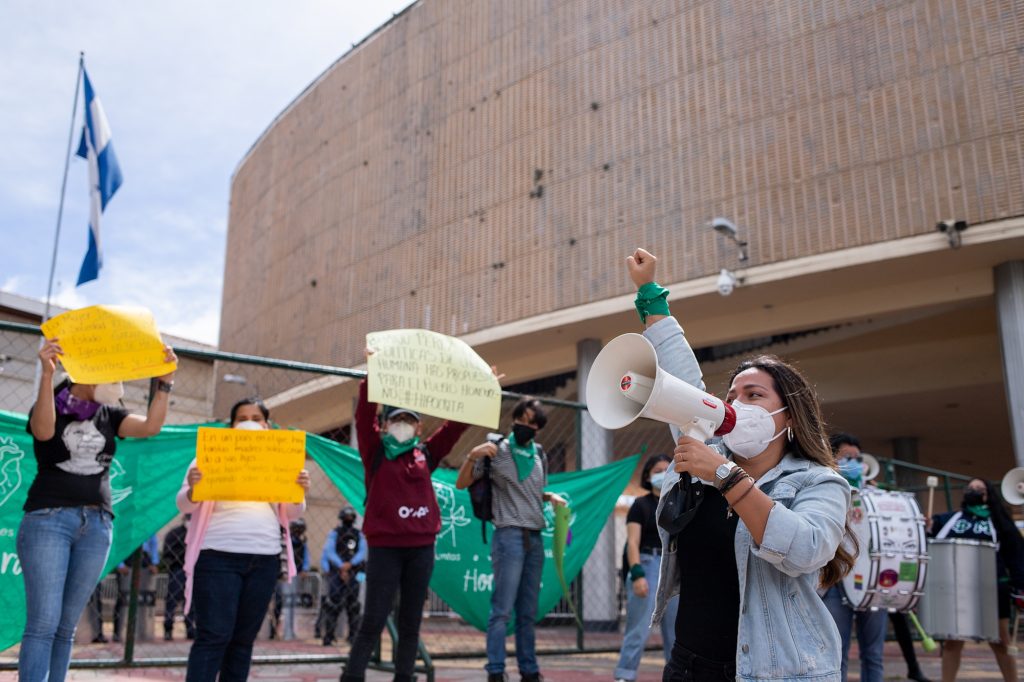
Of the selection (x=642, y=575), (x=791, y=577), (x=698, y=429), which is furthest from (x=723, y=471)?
(x=642, y=575)

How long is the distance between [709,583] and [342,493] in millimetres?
4571

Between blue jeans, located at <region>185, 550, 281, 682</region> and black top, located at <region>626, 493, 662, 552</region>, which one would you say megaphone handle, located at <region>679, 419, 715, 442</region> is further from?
black top, located at <region>626, 493, 662, 552</region>

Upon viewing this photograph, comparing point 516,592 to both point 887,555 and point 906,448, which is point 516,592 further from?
point 906,448

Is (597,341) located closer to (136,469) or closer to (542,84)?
(542,84)

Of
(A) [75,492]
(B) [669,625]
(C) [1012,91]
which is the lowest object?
(B) [669,625]

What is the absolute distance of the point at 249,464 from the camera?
477cm

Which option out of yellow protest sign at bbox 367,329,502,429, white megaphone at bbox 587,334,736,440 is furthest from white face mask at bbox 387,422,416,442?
white megaphone at bbox 587,334,736,440

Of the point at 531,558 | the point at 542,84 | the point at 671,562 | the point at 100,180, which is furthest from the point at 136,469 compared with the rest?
the point at 542,84

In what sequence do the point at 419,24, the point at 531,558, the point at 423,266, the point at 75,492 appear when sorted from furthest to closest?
the point at 419,24, the point at 423,266, the point at 531,558, the point at 75,492

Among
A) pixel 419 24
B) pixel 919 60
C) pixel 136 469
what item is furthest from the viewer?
pixel 419 24

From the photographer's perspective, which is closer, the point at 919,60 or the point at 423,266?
the point at 919,60

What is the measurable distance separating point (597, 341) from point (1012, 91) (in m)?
8.80

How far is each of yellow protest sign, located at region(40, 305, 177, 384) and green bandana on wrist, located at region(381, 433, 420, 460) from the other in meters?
1.34

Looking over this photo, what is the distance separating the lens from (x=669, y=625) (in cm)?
629
